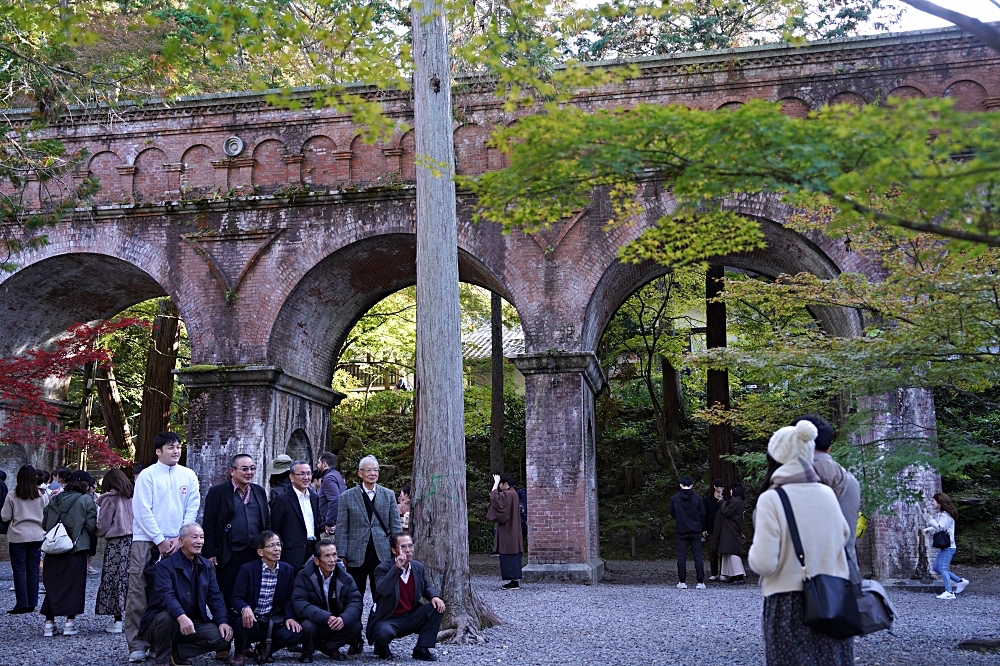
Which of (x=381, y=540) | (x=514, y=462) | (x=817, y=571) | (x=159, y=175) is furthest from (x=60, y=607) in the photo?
(x=514, y=462)

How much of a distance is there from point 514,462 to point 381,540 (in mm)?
16306

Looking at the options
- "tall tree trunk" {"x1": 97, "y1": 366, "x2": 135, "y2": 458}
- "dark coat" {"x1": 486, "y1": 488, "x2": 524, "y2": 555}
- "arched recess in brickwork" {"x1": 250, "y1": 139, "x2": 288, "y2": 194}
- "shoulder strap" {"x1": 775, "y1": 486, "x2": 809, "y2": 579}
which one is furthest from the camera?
"tall tree trunk" {"x1": 97, "y1": 366, "x2": 135, "y2": 458}

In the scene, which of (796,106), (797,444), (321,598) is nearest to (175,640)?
(321,598)

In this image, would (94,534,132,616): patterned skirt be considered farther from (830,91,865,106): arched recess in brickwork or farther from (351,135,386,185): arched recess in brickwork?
(830,91,865,106): arched recess in brickwork

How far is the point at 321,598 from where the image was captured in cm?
751

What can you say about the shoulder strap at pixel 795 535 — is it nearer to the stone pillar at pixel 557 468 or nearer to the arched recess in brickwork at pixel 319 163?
the stone pillar at pixel 557 468

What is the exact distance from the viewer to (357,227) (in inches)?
617

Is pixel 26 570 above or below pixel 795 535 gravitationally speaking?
below

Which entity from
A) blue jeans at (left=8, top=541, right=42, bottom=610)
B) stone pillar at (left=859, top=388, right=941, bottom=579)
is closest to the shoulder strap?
blue jeans at (left=8, top=541, right=42, bottom=610)

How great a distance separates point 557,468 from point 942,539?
5.35m

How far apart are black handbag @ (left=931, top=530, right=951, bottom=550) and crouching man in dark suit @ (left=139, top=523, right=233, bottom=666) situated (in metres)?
9.28

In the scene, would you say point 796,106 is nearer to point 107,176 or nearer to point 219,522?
point 219,522

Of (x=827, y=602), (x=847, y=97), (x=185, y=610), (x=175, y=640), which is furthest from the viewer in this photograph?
(x=847, y=97)

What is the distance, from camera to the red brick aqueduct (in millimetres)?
14773
